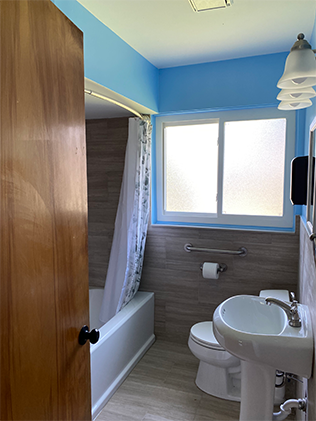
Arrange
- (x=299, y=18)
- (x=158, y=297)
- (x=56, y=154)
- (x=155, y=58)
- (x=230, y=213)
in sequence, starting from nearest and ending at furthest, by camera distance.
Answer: (x=56, y=154)
(x=299, y=18)
(x=155, y=58)
(x=230, y=213)
(x=158, y=297)

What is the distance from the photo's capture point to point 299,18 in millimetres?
1988

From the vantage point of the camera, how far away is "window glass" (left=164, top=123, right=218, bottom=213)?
296 centimetres

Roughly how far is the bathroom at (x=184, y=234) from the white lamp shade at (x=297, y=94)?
765 mm

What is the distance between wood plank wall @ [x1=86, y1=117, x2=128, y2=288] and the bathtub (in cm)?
34

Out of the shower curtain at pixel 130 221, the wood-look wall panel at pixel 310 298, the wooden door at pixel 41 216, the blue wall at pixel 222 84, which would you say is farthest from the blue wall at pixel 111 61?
the wood-look wall panel at pixel 310 298

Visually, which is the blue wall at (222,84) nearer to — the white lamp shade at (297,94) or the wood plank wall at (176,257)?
the wood plank wall at (176,257)

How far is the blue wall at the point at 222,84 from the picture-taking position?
259 cm

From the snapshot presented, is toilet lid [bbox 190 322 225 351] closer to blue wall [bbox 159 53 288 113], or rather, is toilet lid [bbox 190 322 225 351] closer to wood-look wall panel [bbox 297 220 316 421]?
wood-look wall panel [bbox 297 220 316 421]

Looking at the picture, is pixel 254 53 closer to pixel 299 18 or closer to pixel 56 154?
pixel 299 18

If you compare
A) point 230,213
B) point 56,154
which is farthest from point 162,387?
point 56,154

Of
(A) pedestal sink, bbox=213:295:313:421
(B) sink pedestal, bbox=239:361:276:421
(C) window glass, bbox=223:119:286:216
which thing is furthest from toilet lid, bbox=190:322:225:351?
(C) window glass, bbox=223:119:286:216

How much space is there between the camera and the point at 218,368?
2.38 meters

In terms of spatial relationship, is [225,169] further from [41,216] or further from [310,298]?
[41,216]

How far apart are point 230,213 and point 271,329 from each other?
125 cm
